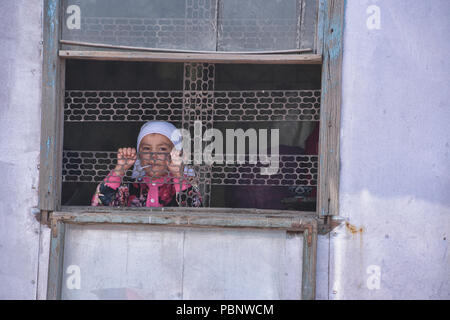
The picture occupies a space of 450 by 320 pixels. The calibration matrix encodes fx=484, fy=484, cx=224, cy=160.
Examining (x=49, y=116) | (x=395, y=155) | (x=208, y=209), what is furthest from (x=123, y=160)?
(x=395, y=155)

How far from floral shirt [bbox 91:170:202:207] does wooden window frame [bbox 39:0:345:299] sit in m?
0.13

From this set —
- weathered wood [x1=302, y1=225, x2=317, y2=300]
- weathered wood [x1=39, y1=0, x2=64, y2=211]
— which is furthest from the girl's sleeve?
weathered wood [x1=302, y1=225, x2=317, y2=300]

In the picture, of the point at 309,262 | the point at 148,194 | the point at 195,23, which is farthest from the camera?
the point at 148,194

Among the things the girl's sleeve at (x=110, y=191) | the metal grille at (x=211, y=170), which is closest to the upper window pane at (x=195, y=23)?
the metal grille at (x=211, y=170)

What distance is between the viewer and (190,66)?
2.87 m

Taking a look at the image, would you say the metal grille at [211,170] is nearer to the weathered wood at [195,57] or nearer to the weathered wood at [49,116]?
the weathered wood at [49,116]

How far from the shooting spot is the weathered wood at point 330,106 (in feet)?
8.62

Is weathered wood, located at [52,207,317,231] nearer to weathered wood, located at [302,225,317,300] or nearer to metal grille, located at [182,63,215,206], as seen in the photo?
weathered wood, located at [302,225,317,300]

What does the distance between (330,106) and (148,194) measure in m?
1.23

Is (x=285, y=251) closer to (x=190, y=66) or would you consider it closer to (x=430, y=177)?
(x=430, y=177)

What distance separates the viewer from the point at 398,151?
2629mm

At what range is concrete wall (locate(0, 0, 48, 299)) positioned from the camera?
9.00 feet

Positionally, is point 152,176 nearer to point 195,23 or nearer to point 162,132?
point 162,132
